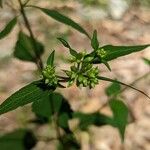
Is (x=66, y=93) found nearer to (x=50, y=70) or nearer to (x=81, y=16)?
(x=81, y=16)

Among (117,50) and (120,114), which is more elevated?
(120,114)

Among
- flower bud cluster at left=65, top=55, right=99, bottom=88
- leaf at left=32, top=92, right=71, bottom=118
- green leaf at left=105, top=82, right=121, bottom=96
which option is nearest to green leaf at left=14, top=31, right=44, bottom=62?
leaf at left=32, top=92, right=71, bottom=118

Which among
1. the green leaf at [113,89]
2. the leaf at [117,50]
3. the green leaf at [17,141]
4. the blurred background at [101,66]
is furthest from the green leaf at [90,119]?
the leaf at [117,50]

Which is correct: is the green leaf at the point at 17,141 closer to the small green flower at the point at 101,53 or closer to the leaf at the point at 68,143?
the leaf at the point at 68,143

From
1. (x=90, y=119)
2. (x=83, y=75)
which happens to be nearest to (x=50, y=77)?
(x=83, y=75)

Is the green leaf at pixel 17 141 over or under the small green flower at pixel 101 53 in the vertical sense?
over

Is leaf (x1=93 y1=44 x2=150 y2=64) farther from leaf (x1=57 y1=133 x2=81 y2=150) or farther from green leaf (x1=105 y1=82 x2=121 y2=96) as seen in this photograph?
leaf (x1=57 y1=133 x2=81 y2=150)

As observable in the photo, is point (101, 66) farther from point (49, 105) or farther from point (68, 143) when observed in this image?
point (49, 105)

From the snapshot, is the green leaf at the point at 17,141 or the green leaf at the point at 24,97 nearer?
the green leaf at the point at 24,97
